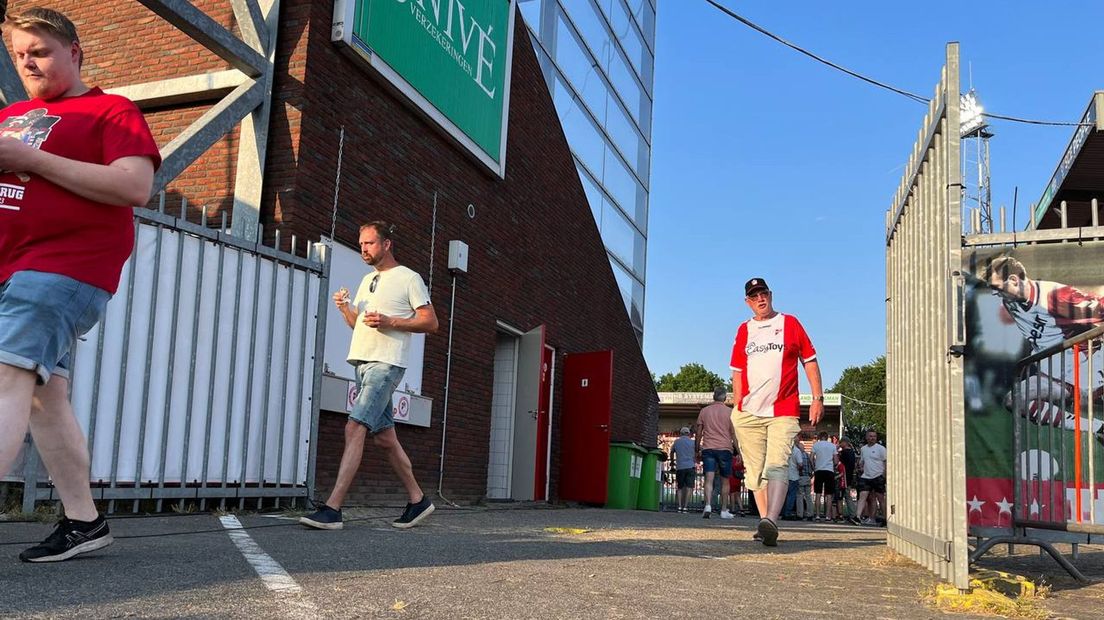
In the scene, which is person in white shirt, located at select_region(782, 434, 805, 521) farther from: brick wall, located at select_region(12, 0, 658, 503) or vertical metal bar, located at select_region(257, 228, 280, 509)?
vertical metal bar, located at select_region(257, 228, 280, 509)

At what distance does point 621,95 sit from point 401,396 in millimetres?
16189

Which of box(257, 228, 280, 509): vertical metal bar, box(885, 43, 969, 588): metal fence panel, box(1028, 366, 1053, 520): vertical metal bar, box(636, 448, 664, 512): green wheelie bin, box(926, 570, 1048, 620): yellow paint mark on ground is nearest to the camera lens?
box(926, 570, 1048, 620): yellow paint mark on ground

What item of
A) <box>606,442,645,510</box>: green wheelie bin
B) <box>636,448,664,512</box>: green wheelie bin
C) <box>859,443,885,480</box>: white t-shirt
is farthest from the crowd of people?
<box>606,442,645,510</box>: green wheelie bin

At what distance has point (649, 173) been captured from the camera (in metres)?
27.4

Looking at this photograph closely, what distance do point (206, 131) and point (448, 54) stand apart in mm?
3683

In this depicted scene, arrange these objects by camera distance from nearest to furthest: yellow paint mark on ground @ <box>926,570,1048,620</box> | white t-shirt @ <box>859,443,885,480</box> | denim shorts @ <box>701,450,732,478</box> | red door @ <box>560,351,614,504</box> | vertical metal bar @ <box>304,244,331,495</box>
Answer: yellow paint mark on ground @ <box>926,570,1048,620</box> < vertical metal bar @ <box>304,244,331,495</box> < denim shorts @ <box>701,450,732,478</box> < red door @ <box>560,351,614,504</box> < white t-shirt @ <box>859,443,885,480</box>

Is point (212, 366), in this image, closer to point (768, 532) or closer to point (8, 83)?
point (8, 83)

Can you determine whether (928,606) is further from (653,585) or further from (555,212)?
(555,212)

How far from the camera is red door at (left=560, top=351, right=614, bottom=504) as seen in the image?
47.1ft

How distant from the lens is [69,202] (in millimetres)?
3182

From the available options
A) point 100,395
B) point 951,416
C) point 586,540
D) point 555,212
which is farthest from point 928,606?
point 555,212

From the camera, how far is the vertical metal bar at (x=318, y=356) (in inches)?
302

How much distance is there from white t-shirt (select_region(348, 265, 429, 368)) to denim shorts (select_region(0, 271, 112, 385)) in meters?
2.67

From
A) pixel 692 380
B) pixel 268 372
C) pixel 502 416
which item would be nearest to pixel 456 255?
pixel 502 416
